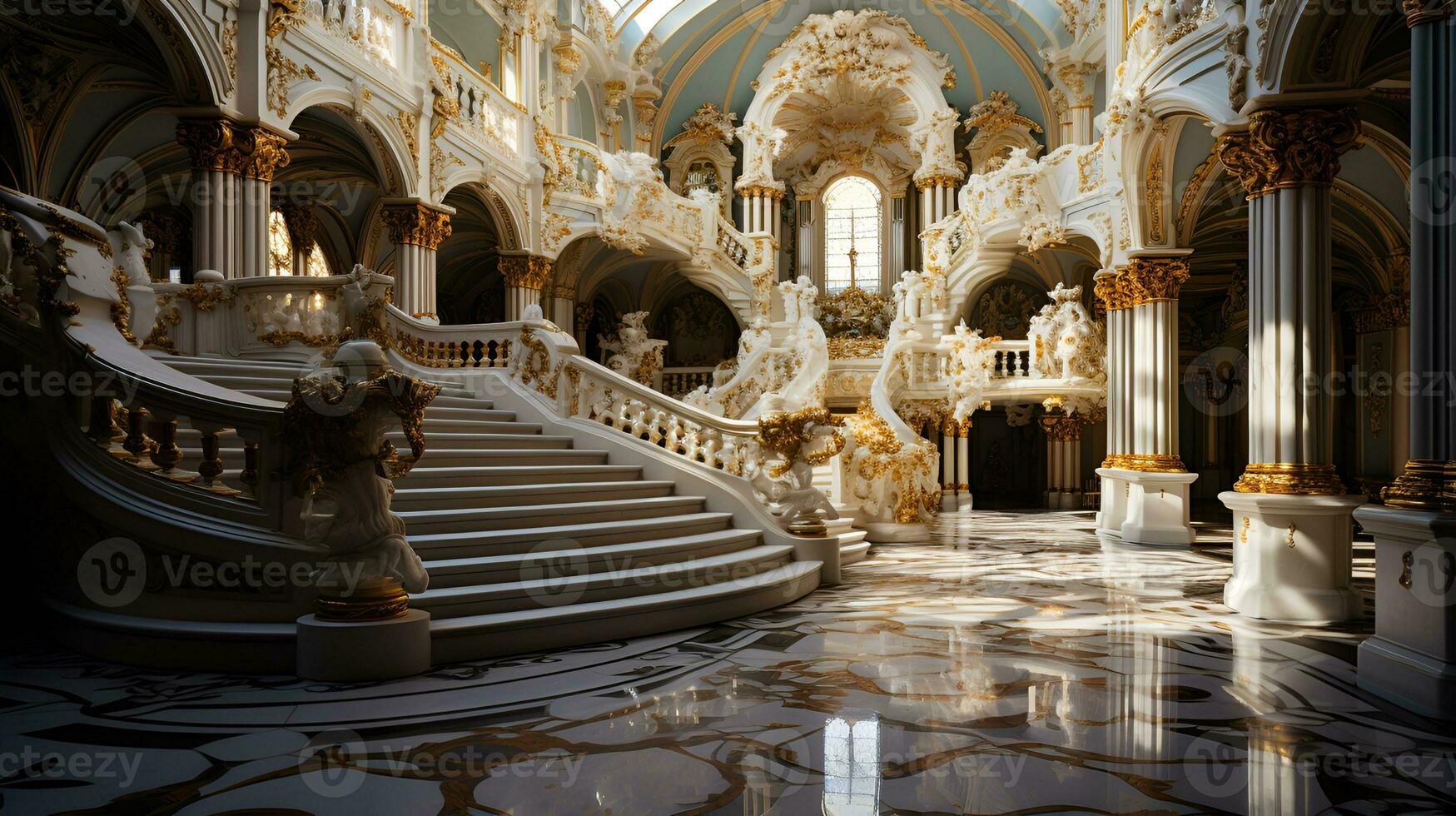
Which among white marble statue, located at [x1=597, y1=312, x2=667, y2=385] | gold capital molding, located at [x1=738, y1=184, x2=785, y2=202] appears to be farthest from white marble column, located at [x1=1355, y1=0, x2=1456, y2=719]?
gold capital molding, located at [x1=738, y1=184, x2=785, y2=202]

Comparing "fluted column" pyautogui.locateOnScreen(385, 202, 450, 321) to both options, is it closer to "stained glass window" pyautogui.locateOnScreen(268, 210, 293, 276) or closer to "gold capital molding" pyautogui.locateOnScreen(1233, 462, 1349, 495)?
"stained glass window" pyautogui.locateOnScreen(268, 210, 293, 276)

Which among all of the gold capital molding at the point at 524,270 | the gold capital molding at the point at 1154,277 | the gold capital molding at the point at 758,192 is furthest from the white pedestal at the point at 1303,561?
the gold capital molding at the point at 758,192

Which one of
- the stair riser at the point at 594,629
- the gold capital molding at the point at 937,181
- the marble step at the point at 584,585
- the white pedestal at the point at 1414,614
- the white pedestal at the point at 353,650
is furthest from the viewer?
the gold capital molding at the point at 937,181

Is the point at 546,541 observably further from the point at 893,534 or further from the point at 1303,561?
the point at 893,534

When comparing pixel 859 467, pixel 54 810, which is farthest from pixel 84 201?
pixel 54 810

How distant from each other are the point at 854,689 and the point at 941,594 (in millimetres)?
3409

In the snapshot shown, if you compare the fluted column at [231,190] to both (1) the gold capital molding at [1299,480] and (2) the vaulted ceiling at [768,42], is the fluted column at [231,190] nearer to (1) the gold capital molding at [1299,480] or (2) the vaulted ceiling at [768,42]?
(1) the gold capital molding at [1299,480]

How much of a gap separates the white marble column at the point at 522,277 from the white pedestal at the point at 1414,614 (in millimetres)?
14710

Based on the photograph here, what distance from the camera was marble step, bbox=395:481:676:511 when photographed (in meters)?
6.52

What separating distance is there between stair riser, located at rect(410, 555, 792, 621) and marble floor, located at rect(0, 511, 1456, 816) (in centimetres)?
44

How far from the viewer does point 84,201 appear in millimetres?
13500

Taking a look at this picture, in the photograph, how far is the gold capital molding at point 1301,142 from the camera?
7.25m

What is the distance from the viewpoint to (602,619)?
5.91 metres

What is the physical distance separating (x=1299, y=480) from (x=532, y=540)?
6.16 m
